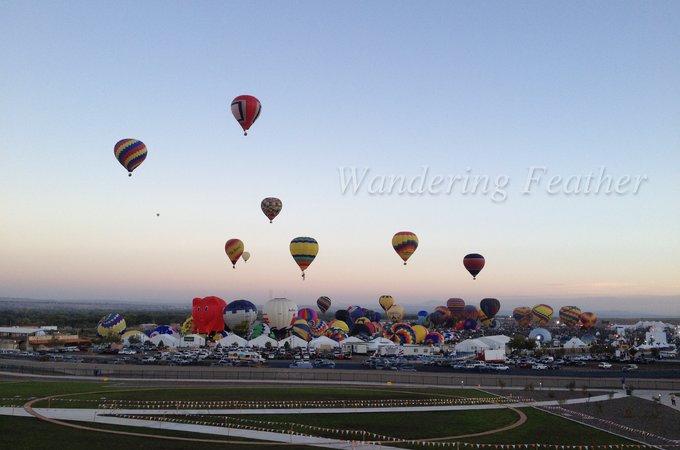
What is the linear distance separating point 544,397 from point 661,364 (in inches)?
1389

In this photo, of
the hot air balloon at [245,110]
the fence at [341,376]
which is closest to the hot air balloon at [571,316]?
the fence at [341,376]

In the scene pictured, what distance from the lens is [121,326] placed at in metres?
89.9

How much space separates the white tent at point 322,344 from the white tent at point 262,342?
16.2 feet

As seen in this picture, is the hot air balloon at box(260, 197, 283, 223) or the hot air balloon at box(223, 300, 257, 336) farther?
the hot air balloon at box(223, 300, 257, 336)

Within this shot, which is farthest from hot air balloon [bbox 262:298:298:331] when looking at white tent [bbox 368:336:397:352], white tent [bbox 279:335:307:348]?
white tent [bbox 368:336:397:352]

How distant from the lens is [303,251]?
7925 centimetres

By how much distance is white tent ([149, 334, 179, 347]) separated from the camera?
8369 centimetres

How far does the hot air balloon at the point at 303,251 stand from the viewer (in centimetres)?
7931

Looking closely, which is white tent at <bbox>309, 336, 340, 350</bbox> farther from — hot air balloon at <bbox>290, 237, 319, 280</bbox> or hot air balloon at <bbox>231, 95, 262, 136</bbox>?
hot air balloon at <bbox>231, 95, 262, 136</bbox>

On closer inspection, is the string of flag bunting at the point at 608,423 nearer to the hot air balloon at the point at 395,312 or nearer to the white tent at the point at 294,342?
the white tent at the point at 294,342

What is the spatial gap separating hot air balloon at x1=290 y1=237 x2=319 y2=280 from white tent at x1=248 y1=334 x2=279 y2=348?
11.1 m

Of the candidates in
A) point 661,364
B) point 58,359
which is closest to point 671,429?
point 661,364

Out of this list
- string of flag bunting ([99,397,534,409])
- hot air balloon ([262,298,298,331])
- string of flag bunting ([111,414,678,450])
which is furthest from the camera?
hot air balloon ([262,298,298,331])

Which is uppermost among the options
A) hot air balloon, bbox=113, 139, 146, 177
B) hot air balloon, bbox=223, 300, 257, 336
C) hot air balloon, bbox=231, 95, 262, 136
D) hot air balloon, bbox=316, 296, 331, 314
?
hot air balloon, bbox=231, 95, 262, 136
